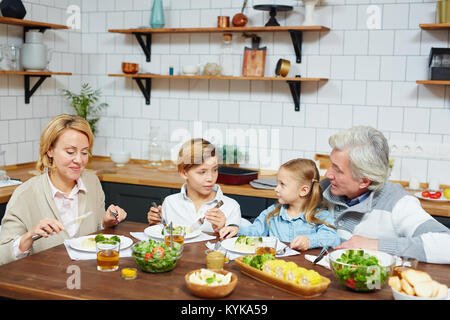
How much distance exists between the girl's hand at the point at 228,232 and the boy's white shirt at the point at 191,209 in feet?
1.08

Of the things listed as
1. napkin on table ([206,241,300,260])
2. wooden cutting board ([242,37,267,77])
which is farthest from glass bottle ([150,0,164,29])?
napkin on table ([206,241,300,260])

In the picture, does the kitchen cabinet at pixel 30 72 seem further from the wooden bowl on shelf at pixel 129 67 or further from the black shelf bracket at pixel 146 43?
the black shelf bracket at pixel 146 43

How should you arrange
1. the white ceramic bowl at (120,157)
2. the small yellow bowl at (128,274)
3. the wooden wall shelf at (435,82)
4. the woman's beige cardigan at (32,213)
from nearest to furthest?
the small yellow bowl at (128,274)
the woman's beige cardigan at (32,213)
the wooden wall shelf at (435,82)
the white ceramic bowl at (120,157)

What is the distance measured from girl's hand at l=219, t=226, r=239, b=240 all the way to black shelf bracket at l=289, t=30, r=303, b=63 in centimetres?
198

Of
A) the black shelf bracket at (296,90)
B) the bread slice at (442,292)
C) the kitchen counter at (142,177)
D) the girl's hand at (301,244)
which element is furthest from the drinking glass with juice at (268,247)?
the black shelf bracket at (296,90)

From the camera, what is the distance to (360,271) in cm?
178

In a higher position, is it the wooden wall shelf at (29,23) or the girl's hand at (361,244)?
the wooden wall shelf at (29,23)

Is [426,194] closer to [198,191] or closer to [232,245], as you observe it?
[198,191]

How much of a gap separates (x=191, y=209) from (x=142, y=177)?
1.31 metres

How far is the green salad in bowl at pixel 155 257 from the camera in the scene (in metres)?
1.92

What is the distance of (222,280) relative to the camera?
1.78 metres

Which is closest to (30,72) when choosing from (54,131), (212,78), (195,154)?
(212,78)

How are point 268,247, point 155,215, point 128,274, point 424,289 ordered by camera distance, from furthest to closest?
point 155,215 → point 268,247 → point 128,274 → point 424,289

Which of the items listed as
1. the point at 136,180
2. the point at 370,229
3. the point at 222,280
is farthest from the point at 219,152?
the point at 222,280
